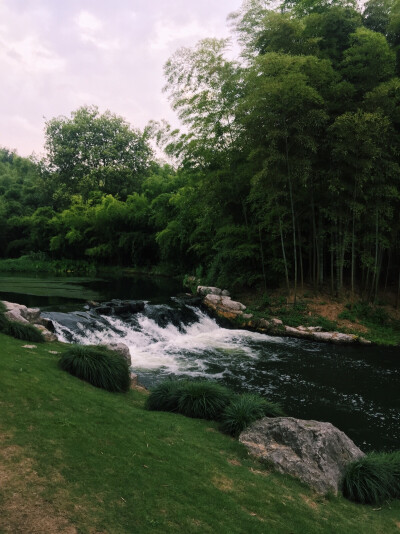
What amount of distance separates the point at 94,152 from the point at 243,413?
39.2 meters

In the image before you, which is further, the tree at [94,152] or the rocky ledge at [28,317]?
the tree at [94,152]

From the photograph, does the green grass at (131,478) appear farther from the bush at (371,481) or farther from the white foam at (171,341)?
the white foam at (171,341)

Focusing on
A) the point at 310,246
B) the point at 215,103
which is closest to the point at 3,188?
the point at 215,103

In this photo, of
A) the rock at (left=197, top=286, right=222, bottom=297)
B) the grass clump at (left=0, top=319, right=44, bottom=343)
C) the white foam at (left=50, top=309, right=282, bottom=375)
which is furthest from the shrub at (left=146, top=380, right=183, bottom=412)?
the rock at (left=197, top=286, right=222, bottom=297)

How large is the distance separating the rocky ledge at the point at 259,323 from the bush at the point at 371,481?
23.8 ft

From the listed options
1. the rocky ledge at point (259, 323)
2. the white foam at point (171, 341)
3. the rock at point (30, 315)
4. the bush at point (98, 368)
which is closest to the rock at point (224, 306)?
the rocky ledge at point (259, 323)

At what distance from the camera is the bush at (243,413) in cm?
468

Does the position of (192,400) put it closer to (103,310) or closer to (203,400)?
(203,400)

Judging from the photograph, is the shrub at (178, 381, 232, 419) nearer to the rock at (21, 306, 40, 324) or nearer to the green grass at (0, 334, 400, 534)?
the green grass at (0, 334, 400, 534)

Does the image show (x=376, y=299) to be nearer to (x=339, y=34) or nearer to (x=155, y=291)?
(x=339, y=34)

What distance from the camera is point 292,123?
11.0m

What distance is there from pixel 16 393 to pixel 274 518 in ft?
9.07

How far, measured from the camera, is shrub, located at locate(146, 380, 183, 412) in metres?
5.16

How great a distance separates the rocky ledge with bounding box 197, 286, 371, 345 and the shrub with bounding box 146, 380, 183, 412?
7186 mm
